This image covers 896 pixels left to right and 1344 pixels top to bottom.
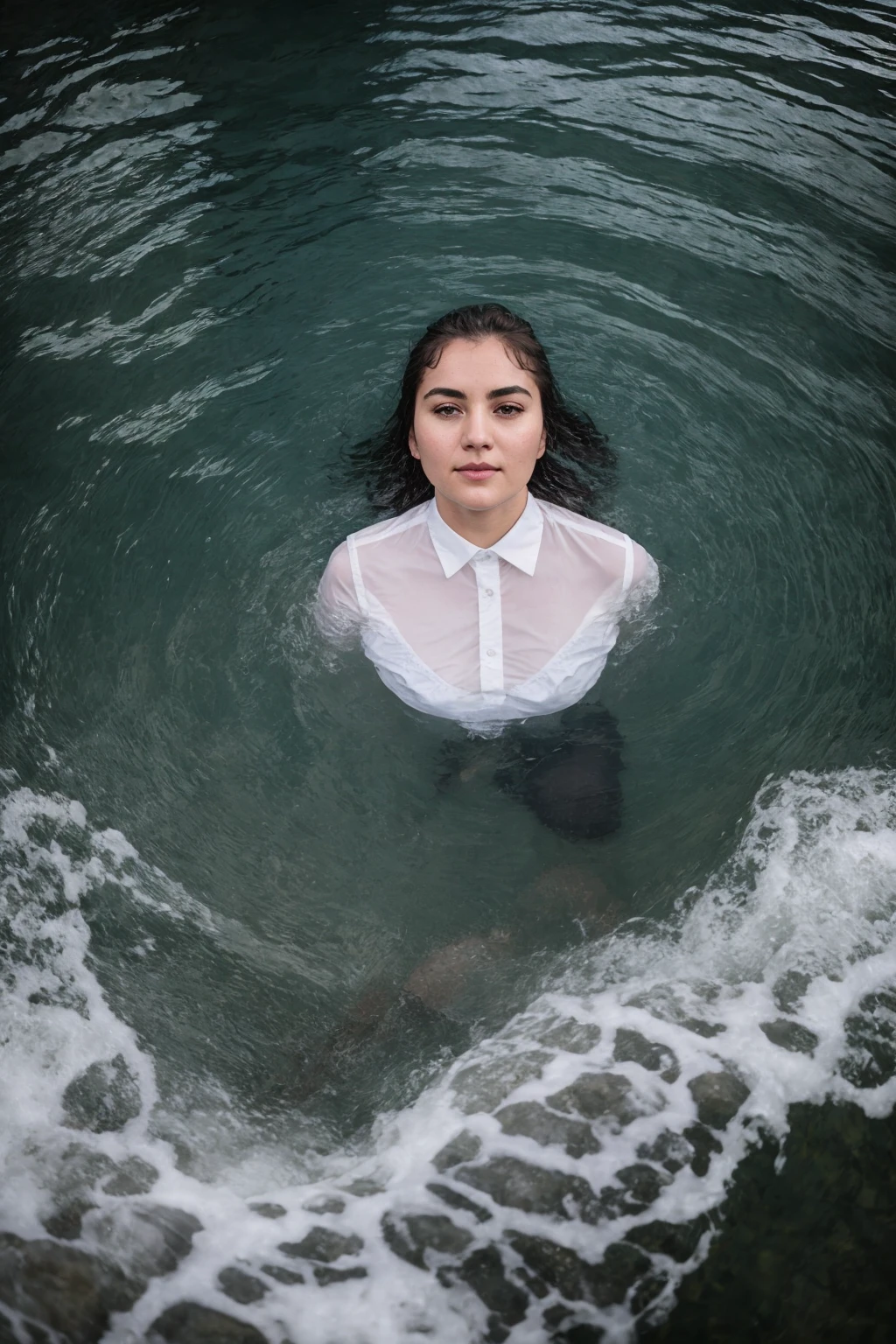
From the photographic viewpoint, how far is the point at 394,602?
3600 mm

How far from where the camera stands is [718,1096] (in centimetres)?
305

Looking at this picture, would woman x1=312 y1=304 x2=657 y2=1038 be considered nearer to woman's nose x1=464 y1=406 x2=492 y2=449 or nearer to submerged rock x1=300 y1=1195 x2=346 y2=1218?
woman's nose x1=464 y1=406 x2=492 y2=449

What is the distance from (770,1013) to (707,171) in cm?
507

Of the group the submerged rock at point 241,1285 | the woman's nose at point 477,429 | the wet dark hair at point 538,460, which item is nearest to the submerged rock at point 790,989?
the submerged rock at point 241,1285

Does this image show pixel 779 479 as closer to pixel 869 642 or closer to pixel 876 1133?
pixel 869 642

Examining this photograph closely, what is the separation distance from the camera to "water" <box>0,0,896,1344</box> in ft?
9.98

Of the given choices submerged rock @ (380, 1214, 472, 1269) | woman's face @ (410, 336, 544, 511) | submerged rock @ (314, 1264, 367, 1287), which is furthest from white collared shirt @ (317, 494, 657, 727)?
submerged rock @ (314, 1264, 367, 1287)

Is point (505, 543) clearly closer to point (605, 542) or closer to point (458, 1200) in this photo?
point (605, 542)

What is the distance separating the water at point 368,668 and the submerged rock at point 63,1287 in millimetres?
51

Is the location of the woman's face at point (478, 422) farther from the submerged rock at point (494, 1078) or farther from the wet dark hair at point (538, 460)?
the submerged rock at point (494, 1078)

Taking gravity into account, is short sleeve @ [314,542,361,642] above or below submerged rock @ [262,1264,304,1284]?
above

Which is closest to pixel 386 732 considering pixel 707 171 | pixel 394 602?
pixel 394 602

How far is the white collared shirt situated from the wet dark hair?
0.35m

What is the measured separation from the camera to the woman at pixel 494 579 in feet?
10.2
